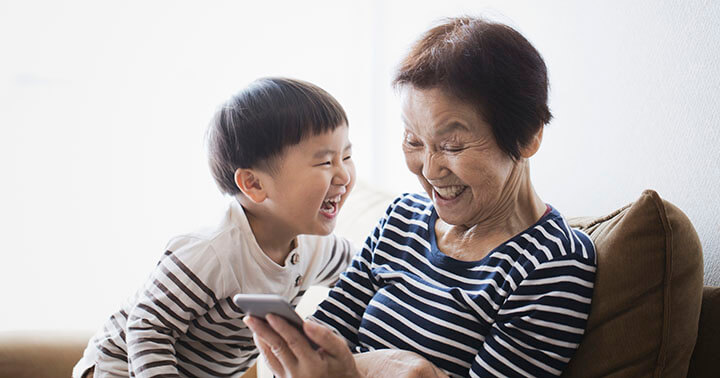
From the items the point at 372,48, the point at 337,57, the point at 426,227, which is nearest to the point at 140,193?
the point at 337,57

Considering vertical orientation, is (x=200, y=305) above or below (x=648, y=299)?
below

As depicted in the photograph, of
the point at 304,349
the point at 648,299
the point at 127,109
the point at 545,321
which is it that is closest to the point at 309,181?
the point at 304,349

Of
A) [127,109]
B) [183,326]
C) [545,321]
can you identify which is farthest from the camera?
[127,109]

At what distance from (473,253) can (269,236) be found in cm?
56

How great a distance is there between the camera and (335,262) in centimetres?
162

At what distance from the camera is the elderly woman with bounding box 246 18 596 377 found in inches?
38.5

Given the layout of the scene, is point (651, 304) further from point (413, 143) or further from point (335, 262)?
point (335, 262)

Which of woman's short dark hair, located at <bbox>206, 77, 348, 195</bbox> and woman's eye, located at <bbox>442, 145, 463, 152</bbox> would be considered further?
woman's short dark hair, located at <bbox>206, 77, 348, 195</bbox>

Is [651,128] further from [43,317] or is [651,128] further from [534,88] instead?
[43,317]

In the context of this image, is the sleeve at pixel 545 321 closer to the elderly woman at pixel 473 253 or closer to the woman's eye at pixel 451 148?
the elderly woman at pixel 473 253

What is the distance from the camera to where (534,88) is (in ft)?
3.44

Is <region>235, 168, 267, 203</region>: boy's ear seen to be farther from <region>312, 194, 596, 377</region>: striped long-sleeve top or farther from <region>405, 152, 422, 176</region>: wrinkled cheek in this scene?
<region>405, 152, 422, 176</region>: wrinkled cheek

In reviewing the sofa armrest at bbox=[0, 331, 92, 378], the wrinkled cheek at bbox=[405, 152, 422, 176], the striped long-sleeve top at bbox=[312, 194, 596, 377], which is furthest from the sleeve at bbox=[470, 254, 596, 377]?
the sofa armrest at bbox=[0, 331, 92, 378]

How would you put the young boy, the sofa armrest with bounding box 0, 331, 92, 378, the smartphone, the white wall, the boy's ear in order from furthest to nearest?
the white wall → the sofa armrest with bounding box 0, 331, 92, 378 → the boy's ear → the young boy → the smartphone
